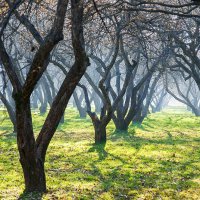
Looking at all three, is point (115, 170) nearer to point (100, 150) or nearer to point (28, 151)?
point (100, 150)

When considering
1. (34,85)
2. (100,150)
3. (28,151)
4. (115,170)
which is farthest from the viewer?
(100,150)

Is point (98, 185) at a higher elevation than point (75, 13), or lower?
lower

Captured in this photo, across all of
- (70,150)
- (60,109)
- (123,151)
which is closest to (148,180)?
(60,109)

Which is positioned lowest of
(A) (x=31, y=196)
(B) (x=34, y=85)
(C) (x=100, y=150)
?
(A) (x=31, y=196)

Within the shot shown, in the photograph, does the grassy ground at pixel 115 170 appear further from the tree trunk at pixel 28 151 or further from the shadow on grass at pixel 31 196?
the tree trunk at pixel 28 151

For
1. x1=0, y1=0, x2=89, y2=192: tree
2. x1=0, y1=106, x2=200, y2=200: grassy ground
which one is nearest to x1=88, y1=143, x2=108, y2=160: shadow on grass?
x1=0, y1=106, x2=200, y2=200: grassy ground

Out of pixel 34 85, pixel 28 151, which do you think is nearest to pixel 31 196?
pixel 28 151

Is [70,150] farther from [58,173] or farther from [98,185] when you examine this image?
[98,185]

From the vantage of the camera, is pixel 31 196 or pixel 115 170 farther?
pixel 115 170

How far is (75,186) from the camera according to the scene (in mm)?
11031

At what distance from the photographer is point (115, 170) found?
13320 millimetres

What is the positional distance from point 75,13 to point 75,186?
500cm

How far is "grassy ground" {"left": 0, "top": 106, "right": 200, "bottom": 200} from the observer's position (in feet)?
34.2

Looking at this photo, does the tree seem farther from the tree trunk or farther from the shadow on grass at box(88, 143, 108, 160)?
the shadow on grass at box(88, 143, 108, 160)
